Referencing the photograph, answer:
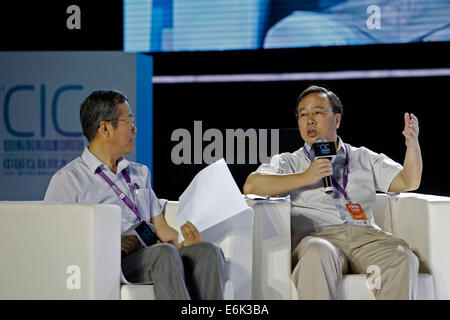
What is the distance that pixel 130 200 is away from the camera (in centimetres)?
270

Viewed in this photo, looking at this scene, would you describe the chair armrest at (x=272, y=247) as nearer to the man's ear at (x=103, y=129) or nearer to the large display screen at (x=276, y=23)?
the man's ear at (x=103, y=129)

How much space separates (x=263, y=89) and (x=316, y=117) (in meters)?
3.02

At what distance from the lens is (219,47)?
607cm

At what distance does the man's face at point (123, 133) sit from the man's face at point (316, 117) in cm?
82

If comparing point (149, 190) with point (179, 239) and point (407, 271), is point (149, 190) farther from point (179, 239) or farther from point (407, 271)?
point (407, 271)

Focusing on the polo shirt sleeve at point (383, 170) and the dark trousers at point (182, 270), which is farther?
the polo shirt sleeve at point (383, 170)

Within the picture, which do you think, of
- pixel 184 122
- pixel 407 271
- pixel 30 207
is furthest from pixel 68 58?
pixel 407 271

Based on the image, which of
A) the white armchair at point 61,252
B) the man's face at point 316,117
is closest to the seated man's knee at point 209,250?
the white armchair at point 61,252

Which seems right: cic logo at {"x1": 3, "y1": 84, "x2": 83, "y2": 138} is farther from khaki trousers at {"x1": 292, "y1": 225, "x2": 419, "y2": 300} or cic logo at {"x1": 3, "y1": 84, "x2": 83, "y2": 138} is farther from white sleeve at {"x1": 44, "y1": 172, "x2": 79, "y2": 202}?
khaki trousers at {"x1": 292, "y1": 225, "x2": 419, "y2": 300}

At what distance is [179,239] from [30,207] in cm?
58

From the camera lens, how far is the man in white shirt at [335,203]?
2.55 meters

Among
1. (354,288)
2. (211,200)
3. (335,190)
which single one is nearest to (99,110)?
(211,200)

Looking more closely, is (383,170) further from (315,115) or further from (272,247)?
(272,247)

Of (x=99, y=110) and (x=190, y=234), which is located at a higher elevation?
(x=99, y=110)
